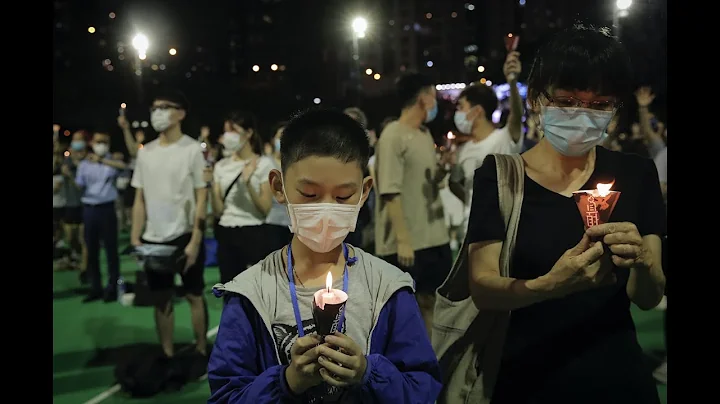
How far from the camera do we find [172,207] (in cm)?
367

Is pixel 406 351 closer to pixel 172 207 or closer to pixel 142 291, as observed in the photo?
pixel 172 207

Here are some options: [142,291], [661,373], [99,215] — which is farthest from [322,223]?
[99,215]

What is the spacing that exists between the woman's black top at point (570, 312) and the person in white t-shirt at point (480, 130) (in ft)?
1.50

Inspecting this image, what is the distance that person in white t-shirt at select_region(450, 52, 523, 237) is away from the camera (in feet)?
7.76

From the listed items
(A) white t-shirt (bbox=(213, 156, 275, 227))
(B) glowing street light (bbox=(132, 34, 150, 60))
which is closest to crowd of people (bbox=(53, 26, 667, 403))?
(B) glowing street light (bbox=(132, 34, 150, 60))

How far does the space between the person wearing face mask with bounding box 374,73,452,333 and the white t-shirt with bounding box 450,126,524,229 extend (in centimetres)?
15

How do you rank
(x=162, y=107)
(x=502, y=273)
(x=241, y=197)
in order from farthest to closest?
(x=241, y=197)
(x=162, y=107)
(x=502, y=273)

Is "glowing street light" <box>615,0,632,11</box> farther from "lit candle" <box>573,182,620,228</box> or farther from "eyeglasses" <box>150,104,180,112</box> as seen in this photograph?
"eyeglasses" <box>150,104,180,112</box>

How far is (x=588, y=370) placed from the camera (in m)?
1.95

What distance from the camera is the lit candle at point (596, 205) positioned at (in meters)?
1.80

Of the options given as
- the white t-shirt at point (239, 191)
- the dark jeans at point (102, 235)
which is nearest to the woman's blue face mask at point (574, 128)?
the white t-shirt at point (239, 191)

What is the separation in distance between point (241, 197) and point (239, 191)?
0.04 m

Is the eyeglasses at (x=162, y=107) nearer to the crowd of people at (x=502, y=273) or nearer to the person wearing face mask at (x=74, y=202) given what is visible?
the crowd of people at (x=502, y=273)
